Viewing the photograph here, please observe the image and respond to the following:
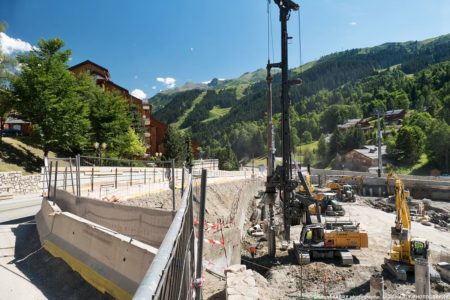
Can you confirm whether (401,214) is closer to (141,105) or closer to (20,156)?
(20,156)

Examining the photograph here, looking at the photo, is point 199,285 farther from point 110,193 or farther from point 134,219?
point 110,193

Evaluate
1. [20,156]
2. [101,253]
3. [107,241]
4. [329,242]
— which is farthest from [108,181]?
[107,241]

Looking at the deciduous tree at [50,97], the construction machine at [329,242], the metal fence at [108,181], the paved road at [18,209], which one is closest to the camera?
the paved road at [18,209]

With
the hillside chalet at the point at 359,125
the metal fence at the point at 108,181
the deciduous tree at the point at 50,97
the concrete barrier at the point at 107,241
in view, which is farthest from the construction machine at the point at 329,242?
the hillside chalet at the point at 359,125

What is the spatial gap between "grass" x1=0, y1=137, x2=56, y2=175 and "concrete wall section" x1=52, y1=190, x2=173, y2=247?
20504 mm

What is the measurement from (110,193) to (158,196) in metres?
3.81

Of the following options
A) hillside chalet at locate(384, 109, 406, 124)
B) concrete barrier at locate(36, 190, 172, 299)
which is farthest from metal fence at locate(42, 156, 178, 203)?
hillside chalet at locate(384, 109, 406, 124)

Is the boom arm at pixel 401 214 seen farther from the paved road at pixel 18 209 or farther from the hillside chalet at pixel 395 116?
the hillside chalet at pixel 395 116

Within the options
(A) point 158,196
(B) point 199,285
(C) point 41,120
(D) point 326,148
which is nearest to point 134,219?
(B) point 199,285

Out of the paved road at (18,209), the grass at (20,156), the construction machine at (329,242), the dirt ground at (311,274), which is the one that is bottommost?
the dirt ground at (311,274)

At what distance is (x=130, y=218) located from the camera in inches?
336

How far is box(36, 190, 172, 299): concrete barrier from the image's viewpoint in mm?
6137

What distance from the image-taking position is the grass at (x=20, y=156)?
2806cm

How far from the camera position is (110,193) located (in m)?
18.0
